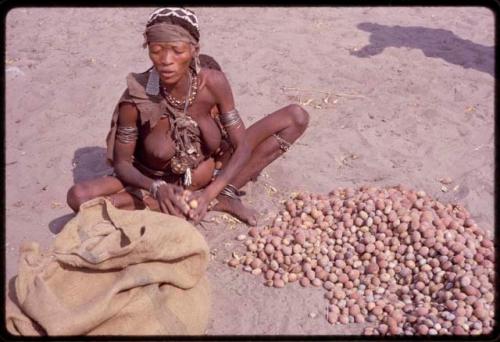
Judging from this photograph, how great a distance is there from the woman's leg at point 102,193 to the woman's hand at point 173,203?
476mm

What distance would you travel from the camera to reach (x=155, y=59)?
2.89 meters

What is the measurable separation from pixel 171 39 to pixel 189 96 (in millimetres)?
387

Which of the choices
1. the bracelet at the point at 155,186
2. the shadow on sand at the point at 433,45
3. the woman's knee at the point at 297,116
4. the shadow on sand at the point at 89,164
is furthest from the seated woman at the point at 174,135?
the shadow on sand at the point at 433,45

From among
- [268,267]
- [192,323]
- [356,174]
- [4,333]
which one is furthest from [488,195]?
[4,333]

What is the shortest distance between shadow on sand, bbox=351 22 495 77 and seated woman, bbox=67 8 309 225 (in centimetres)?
278

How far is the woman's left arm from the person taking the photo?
3.12 metres

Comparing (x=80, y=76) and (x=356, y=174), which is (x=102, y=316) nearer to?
(x=356, y=174)

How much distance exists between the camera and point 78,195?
3205 mm

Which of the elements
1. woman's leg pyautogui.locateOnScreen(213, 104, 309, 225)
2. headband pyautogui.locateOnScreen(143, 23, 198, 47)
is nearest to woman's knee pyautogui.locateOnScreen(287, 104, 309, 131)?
woman's leg pyautogui.locateOnScreen(213, 104, 309, 225)

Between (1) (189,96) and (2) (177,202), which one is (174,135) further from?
(2) (177,202)

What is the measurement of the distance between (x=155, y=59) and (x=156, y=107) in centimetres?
29

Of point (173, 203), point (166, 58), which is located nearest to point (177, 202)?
point (173, 203)

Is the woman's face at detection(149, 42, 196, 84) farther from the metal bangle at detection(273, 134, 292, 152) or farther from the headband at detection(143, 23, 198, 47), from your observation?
the metal bangle at detection(273, 134, 292, 152)

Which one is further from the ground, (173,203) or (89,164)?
(173,203)
